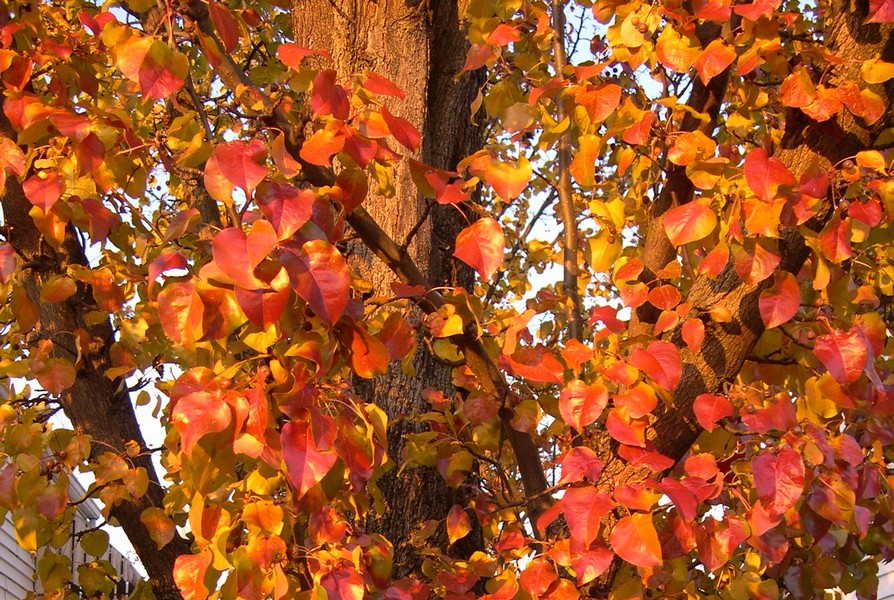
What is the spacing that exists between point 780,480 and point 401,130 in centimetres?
94

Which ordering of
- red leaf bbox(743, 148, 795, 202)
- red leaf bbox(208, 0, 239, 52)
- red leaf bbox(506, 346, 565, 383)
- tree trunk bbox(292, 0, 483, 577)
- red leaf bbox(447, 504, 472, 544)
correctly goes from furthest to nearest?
tree trunk bbox(292, 0, 483, 577)
red leaf bbox(447, 504, 472, 544)
red leaf bbox(506, 346, 565, 383)
red leaf bbox(743, 148, 795, 202)
red leaf bbox(208, 0, 239, 52)

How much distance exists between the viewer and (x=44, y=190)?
1.64m

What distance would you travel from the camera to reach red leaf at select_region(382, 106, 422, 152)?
5.04ft

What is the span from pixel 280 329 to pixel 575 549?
695 mm

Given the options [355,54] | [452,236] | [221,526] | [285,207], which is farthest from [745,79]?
[221,526]

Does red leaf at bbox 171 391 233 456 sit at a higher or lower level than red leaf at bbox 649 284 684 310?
lower

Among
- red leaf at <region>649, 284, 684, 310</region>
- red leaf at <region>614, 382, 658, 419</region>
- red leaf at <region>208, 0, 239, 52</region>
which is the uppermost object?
red leaf at <region>208, 0, 239, 52</region>

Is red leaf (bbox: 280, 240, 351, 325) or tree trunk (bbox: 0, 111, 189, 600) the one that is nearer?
red leaf (bbox: 280, 240, 351, 325)

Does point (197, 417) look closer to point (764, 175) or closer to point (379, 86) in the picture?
point (379, 86)

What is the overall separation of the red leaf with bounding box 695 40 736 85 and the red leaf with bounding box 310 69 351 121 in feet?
2.16

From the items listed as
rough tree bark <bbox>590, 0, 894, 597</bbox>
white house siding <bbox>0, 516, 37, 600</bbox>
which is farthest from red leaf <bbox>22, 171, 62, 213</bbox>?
white house siding <bbox>0, 516, 37, 600</bbox>

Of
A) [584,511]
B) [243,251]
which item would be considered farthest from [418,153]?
[243,251]

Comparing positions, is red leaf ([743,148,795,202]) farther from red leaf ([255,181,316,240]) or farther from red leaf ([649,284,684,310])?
red leaf ([255,181,316,240])

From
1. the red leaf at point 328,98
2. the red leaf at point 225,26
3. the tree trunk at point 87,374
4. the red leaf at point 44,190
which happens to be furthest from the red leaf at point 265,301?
the tree trunk at point 87,374
